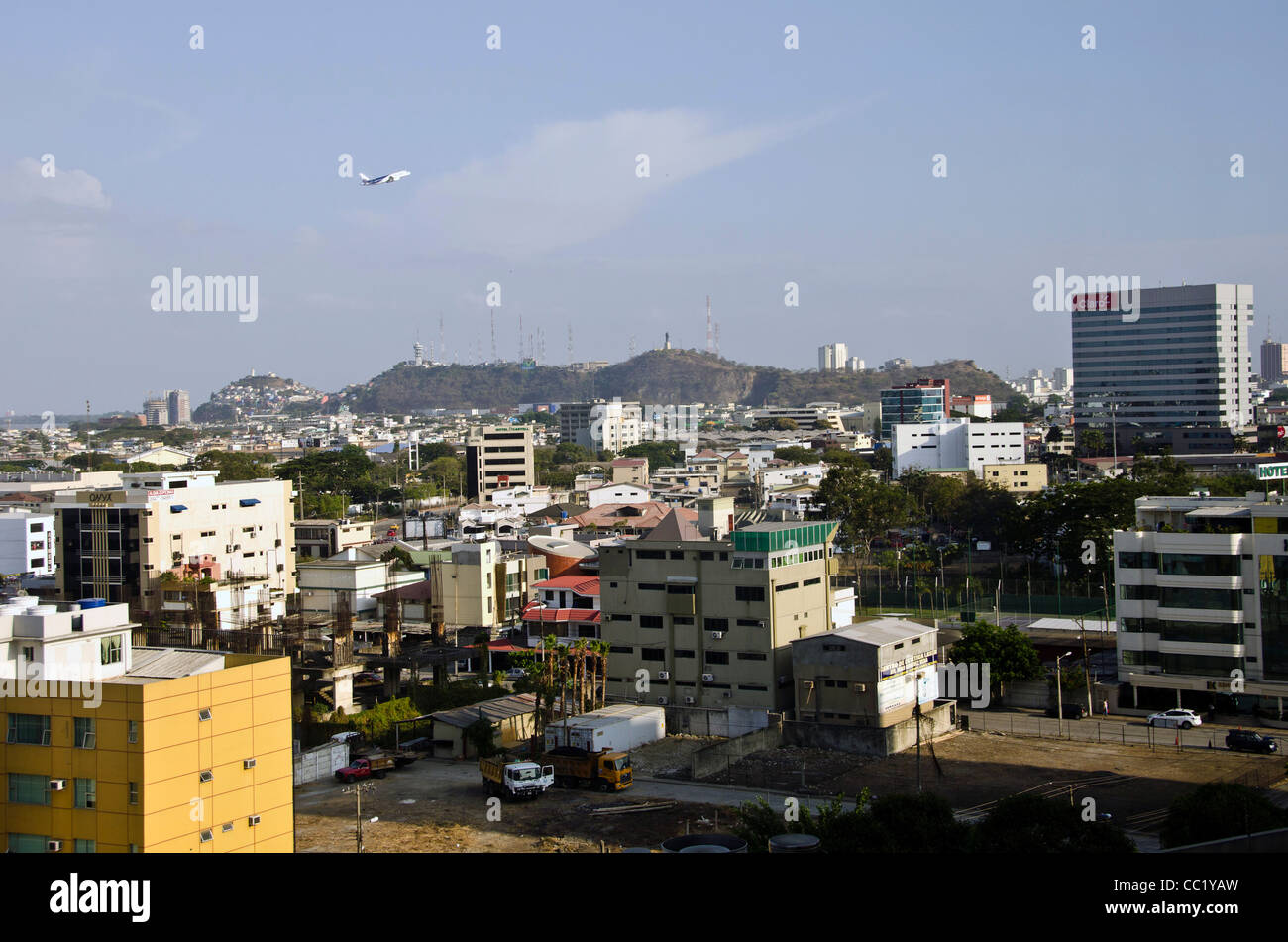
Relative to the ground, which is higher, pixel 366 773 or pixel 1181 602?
pixel 1181 602

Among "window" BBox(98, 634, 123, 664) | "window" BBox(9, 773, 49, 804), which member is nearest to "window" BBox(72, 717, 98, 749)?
"window" BBox(9, 773, 49, 804)

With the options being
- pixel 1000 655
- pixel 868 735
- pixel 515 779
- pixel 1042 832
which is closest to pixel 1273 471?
pixel 1000 655

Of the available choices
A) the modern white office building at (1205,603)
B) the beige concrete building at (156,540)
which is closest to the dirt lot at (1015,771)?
the modern white office building at (1205,603)

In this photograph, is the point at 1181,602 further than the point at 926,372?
No

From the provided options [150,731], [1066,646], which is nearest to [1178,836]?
[150,731]
